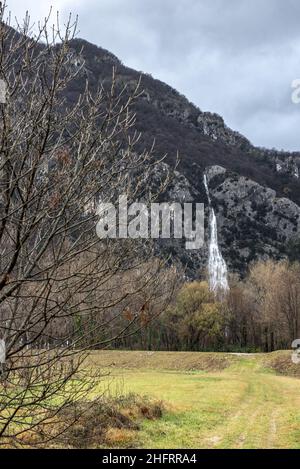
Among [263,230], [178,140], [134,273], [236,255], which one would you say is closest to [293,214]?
[263,230]

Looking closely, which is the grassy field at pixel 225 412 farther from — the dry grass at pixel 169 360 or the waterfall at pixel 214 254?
the waterfall at pixel 214 254

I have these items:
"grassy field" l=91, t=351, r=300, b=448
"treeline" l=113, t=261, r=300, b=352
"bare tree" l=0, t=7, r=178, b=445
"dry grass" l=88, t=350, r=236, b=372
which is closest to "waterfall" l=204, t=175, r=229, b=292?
"treeline" l=113, t=261, r=300, b=352

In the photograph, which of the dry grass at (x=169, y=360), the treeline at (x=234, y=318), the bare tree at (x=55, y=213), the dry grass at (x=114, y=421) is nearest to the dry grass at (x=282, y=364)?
the dry grass at (x=169, y=360)

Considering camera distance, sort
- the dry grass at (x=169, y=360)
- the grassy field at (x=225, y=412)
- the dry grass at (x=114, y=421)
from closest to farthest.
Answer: the dry grass at (x=114, y=421), the grassy field at (x=225, y=412), the dry grass at (x=169, y=360)

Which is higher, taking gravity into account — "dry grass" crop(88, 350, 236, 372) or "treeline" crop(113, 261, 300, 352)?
"treeline" crop(113, 261, 300, 352)

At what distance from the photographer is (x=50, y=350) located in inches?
212

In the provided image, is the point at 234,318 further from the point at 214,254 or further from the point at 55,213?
the point at 214,254

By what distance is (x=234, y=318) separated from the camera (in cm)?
7088

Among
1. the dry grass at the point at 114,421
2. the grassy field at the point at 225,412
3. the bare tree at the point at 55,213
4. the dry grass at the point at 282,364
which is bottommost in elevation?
the dry grass at the point at 282,364

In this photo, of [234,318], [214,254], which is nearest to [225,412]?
[234,318]

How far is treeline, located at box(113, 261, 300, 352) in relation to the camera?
6456cm

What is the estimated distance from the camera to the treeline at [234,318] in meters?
64.6

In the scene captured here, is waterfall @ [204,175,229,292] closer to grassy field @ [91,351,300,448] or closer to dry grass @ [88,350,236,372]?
dry grass @ [88,350,236,372]

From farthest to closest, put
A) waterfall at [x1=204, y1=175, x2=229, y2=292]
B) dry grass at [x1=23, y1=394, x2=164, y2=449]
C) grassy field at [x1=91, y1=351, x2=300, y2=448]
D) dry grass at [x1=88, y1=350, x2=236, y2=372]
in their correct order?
waterfall at [x1=204, y1=175, x2=229, y2=292]
dry grass at [x1=88, y1=350, x2=236, y2=372]
grassy field at [x1=91, y1=351, x2=300, y2=448]
dry grass at [x1=23, y1=394, x2=164, y2=449]
